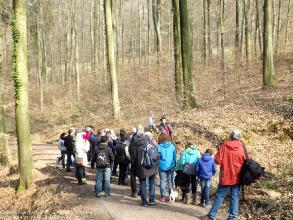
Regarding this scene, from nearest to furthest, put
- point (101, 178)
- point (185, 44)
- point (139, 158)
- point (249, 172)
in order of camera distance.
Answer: point (249, 172) < point (139, 158) < point (101, 178) < point (185, 44)

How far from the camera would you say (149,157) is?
10.2m

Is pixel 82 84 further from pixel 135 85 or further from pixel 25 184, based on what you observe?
pixel 25 184

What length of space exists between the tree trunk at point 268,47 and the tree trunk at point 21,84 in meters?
13.5

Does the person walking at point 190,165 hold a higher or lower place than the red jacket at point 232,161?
lower

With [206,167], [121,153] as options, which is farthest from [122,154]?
[206,167]

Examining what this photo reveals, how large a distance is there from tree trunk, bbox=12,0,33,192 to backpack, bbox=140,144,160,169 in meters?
5.65

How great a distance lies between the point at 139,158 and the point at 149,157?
290 millimetres

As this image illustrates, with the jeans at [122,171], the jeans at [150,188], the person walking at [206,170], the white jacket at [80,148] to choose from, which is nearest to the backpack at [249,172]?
the person walking at [206,170]

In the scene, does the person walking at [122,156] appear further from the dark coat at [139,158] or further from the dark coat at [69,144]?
the dark coat at [69,144]

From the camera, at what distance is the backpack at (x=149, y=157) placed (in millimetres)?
10195

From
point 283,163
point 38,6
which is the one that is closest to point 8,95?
point 38,6

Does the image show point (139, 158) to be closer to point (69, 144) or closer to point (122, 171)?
point (122, 171)

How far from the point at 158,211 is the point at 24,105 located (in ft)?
21.3

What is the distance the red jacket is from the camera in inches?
332
